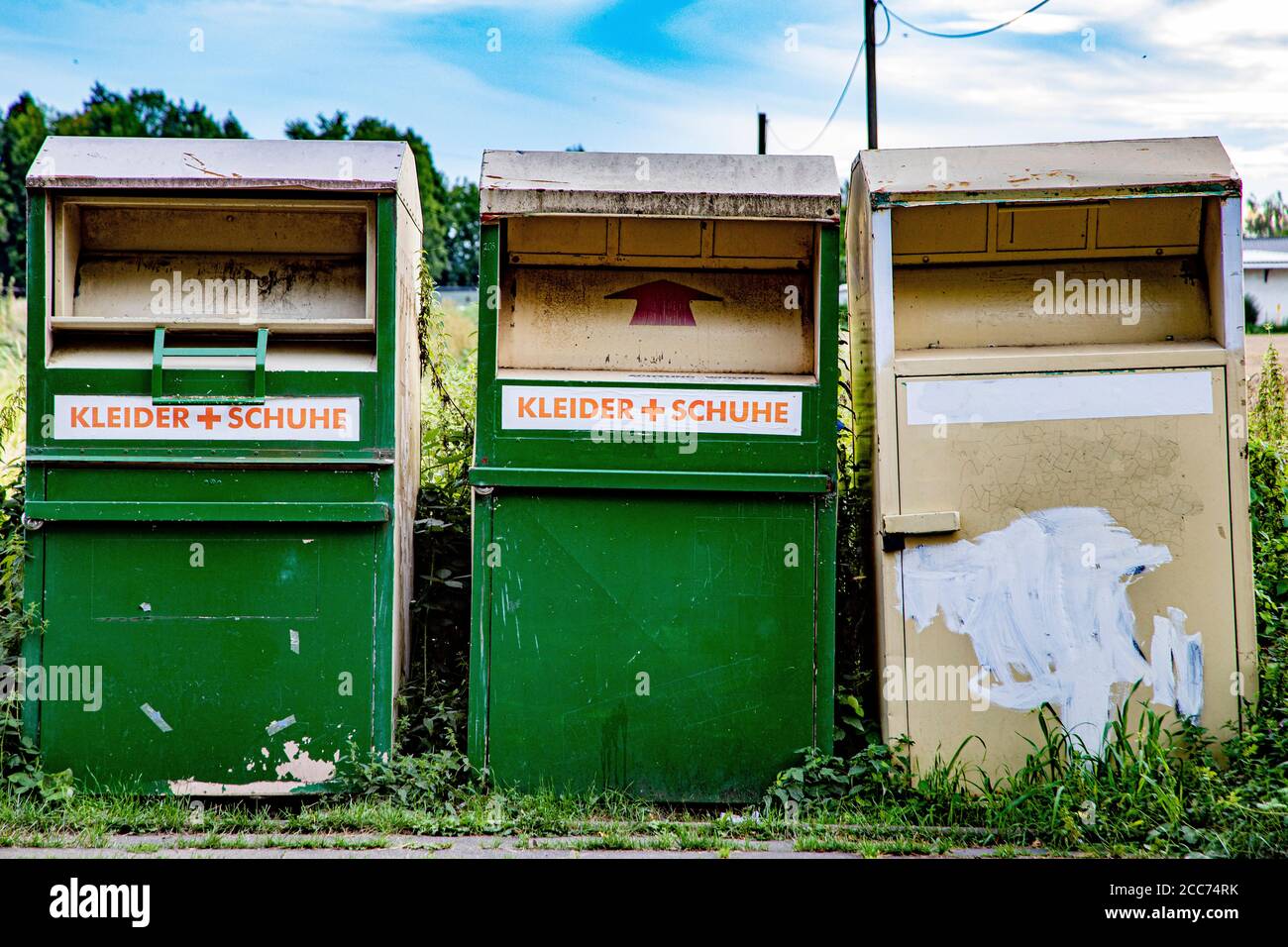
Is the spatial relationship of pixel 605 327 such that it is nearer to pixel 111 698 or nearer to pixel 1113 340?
pixel 1113 340

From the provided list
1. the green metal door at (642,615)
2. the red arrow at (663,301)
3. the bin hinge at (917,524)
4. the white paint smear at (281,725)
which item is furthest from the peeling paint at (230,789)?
the bin hinge at (917,524)

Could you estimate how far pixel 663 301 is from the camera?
3602mm

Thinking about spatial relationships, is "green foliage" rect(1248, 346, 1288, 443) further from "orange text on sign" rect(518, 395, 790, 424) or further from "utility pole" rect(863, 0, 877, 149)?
"utility pole" rect(863, 0, 877, 149)

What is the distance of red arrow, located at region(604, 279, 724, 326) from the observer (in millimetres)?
3592

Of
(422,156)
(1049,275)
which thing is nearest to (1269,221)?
(1049,275)

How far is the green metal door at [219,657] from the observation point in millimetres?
3377

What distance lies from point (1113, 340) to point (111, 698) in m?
3.51

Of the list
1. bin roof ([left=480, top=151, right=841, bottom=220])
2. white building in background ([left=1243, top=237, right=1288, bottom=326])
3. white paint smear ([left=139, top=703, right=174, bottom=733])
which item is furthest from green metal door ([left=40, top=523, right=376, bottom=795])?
white building in background ([left=1243, top=237, right=1288, bottom=326])

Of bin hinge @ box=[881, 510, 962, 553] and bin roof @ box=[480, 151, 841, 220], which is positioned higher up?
bin roof @ box=[480, 151, 841, 220]

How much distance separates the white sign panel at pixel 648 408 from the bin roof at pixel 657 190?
0.57 metres

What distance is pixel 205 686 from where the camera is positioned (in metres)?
3.39

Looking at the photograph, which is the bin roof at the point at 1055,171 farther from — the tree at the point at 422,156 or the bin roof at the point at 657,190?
the tree at the point at 422,156

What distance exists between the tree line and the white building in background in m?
22.3

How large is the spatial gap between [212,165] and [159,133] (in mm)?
37055
